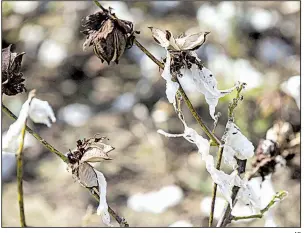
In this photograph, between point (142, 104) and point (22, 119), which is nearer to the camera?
point (22, 119)

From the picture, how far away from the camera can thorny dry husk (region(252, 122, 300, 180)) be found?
84 centimetres

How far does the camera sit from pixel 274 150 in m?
0.86

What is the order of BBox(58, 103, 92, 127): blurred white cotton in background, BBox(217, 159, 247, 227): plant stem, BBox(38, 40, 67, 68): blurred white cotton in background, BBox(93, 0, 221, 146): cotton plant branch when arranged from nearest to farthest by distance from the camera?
BBox(93, 0, 221, 146): cotton plant branch
BBox(217, 159, 247, 227): plant stem
BBox(58, 103, 92, 127): blurred white cotton in background
BBox(38, 40, 67, 68): blurred white cotton in background

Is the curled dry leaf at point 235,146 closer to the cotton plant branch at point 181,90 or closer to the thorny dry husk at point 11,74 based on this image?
the cotton plant branch at point 181,90

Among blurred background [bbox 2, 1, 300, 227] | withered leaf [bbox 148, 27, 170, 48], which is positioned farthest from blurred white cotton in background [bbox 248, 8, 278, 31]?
withered leaf [bbox 148, 27, 170, 48]

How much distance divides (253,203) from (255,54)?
5.50ft

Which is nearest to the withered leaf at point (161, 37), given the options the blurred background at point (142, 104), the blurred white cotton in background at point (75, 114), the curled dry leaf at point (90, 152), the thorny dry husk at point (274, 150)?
the curled dry leaf at point (90, 152)

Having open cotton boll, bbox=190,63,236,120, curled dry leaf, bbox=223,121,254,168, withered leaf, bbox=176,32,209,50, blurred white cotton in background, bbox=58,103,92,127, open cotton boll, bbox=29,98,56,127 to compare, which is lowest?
blurred white cotton in background, bbox=58,103,92,127

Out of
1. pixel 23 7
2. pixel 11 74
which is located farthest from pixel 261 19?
pixel 11 74

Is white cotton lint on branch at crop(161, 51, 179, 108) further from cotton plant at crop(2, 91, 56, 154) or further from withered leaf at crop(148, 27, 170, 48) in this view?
cotton plant at crop(2, 91, 56, 154)

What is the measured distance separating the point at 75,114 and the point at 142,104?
0.23 m

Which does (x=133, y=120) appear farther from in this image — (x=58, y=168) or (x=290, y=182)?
(x=290, y=182)

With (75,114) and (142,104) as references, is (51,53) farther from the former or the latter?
(142,104)

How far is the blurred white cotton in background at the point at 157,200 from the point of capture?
5.36 ft
